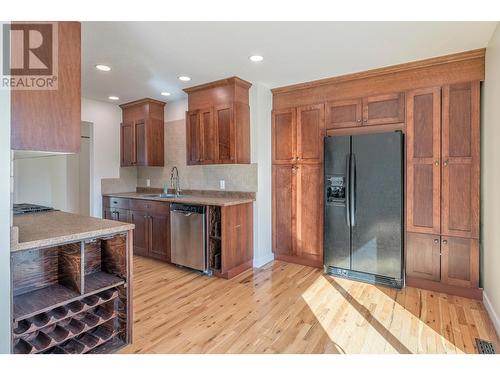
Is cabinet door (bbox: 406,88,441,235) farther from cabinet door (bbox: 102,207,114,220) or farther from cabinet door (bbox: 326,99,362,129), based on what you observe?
cabinet door (bbox: 102,207,114,220)

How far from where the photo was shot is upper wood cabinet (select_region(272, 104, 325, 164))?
362 cm

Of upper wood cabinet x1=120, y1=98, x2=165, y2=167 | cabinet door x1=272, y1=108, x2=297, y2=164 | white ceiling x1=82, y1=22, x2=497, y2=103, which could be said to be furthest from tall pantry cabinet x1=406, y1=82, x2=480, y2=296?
upper wood cabinet x1=120, y1=98, x2=165, y2=167

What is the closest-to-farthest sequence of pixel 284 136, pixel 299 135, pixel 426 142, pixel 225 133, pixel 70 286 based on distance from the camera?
pixel 70 286, pixel 426 142, pixel 225 133, pixel 299 135, pixel 284 136

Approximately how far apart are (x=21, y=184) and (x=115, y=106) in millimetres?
2411

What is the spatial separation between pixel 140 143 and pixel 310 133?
8.94 ft

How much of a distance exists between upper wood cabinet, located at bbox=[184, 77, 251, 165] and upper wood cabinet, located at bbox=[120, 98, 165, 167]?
3.15 ft

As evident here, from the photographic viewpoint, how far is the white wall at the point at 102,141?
4.53 meters

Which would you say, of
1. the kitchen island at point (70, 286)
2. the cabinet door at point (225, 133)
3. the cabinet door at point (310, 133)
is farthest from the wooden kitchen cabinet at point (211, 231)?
the kitchen island at point (70, 286)

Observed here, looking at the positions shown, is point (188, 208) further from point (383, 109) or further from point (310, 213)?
point (383, 109)

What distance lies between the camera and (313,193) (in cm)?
369

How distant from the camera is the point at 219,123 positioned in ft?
12.1

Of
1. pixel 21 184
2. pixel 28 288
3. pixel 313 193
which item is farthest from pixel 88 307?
pixel 21 184

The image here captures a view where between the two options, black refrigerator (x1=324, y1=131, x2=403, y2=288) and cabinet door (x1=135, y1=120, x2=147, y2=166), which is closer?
black refrigerator (x1=324, y1=131, x2=403, y2=288)

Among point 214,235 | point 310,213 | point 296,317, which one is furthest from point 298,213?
point 296,317
